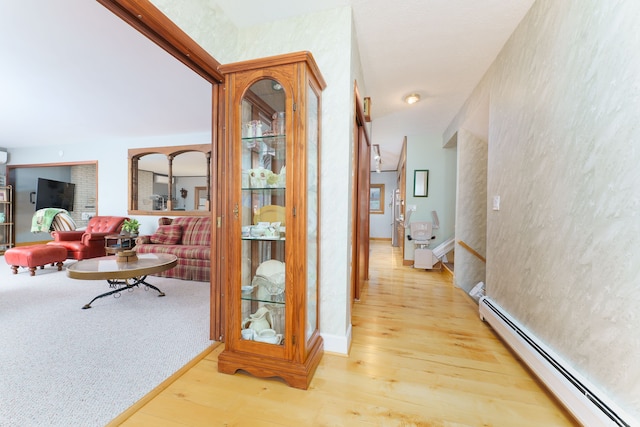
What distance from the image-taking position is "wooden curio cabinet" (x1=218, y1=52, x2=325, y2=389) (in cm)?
145

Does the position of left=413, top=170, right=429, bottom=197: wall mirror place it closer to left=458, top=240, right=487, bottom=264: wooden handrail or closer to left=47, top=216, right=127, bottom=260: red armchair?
left=458, top=240, right=487, bottom=264: wooden handrail

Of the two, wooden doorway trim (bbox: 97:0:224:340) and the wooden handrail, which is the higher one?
wooden doorway trim (bbox: 97:0:224:340)

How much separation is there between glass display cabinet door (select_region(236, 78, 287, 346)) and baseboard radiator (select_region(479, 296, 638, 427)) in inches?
58.3

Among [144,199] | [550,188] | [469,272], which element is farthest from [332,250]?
[144,199]

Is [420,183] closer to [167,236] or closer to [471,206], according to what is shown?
[471,206]

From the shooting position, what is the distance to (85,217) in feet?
21.3

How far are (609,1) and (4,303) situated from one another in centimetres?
539

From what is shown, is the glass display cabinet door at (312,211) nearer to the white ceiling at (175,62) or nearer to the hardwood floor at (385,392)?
the hardwood floor at (385,392)

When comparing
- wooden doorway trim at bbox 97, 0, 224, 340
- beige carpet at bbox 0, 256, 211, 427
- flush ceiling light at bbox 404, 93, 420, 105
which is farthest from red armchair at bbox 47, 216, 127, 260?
flush ceiling light at bbox 404, 93, 420, 105

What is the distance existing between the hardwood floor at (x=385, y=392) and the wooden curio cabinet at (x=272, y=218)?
0.13 m

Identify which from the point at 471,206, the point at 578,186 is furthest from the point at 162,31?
the point at 471,206

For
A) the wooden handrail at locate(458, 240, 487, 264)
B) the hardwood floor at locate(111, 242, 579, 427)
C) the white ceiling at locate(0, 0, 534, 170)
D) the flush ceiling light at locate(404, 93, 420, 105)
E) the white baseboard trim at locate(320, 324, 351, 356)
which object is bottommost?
the hardwood floor at locate(111, 242, 579, 427)

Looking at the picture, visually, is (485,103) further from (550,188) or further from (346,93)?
(346,93)

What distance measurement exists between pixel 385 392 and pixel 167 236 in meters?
4.15
